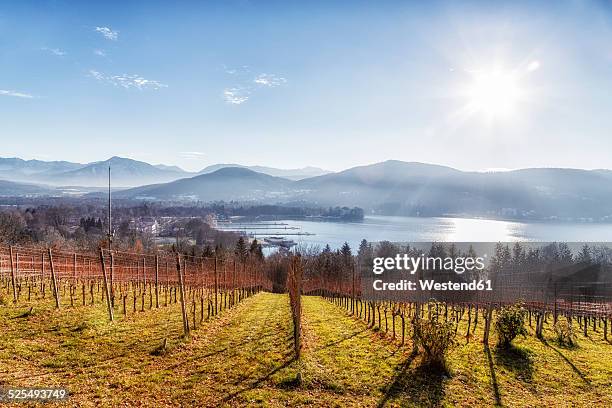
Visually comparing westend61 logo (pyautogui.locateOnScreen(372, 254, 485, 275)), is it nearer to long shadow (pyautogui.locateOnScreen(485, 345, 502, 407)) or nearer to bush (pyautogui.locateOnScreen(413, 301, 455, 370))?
long shadow (pyautogui.locateOnScreen(485, 345, 502, 407))

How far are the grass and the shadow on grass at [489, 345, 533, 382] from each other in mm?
46

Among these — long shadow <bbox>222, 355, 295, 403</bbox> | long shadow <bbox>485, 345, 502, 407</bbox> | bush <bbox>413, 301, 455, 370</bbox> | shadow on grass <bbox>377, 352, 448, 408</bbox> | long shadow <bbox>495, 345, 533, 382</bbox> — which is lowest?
long shadow <bbox>495, 345, 533, 382</bbox>

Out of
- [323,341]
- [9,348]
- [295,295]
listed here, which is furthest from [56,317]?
[323,341]

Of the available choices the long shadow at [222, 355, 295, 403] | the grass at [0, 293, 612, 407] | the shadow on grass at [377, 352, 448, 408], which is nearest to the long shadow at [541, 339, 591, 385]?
the grass at [0, 293, 612, 407]

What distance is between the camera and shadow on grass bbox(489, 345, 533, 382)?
10.4m

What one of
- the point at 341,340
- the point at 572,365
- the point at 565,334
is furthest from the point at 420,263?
the point at 341,340

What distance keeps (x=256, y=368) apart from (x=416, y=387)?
12.3ft

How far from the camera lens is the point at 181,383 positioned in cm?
817

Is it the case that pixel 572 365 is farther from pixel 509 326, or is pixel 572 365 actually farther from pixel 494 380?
pixel 494 380

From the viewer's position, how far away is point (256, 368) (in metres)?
9.27

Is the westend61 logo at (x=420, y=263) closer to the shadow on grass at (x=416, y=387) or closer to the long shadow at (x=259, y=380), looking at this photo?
the shadow on grass at (x=416, y=387)

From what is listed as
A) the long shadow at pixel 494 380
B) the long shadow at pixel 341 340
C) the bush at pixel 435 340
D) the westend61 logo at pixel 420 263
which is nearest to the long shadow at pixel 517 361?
the long shadow at pixel 494 380

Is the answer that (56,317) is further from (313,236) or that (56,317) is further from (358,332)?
(313,236)

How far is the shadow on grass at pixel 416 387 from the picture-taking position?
8195 millimetres
